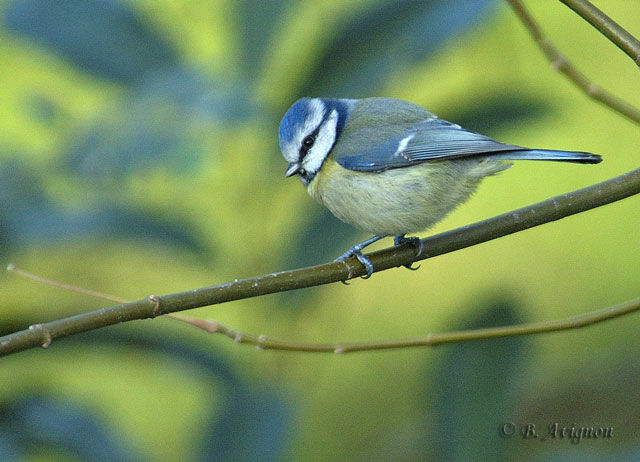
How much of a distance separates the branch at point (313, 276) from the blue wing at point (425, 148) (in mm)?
412

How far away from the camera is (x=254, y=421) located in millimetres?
2018

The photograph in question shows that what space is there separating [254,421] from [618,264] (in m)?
1.91

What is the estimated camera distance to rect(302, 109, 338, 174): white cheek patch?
2199mm

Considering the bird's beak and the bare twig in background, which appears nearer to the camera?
the bare twig in background

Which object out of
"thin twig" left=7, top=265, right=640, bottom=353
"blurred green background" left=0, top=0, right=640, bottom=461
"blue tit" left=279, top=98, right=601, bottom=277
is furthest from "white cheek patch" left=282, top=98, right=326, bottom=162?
"thin twig" left=7, top=265, right=640, bottom=353

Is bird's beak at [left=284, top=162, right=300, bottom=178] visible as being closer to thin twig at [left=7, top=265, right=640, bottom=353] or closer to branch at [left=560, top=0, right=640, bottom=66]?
thin twig at [left=7, top=265, right=640, bottom=353]

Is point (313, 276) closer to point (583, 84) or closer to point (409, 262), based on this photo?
point (409, 262)

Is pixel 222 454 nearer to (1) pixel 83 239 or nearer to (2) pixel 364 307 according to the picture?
(1) pixel 83 239

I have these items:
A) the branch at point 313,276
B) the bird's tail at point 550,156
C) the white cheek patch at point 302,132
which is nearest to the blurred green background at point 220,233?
the white cheek patch at point 302,132

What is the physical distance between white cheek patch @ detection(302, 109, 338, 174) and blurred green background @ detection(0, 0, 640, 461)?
0.10 meters

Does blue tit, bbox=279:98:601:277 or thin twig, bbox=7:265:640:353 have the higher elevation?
blue tit, bbox=279:98:601:277

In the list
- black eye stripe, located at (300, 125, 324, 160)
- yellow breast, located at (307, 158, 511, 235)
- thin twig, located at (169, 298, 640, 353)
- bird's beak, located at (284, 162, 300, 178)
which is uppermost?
black eye stripe, located at (300, 125, 324, 160)

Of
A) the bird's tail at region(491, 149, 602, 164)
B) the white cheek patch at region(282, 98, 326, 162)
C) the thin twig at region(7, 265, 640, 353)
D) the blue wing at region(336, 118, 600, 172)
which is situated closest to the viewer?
the thin twig at region(7, 265, 640, 353)

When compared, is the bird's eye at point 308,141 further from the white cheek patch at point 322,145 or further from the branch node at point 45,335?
the branch node at point 45,335
